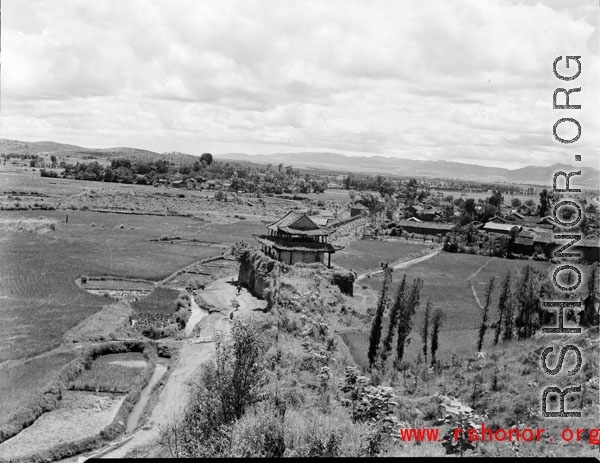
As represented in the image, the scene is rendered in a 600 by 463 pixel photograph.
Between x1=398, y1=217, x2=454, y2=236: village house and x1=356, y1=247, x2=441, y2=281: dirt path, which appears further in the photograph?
x1=398, y1=217, x2=454, y2=236: village house

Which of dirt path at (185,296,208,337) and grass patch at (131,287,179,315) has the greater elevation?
grass patch at (131,287,179,315)

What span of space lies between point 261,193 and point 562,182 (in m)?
142

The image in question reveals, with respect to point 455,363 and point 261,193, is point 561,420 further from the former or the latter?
point 261,193

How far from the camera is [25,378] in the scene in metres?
24.6

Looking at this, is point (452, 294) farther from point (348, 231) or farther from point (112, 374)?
point (348, 231)

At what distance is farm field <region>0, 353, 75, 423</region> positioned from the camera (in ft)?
72.8

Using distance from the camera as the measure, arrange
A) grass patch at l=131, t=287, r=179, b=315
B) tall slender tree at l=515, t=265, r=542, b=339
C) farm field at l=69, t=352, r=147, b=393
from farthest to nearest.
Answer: grass patch at l=131, t=287, r=179, b=315 < tall slender tree at l=515, t=265, r=542, b=339 < farm field at l=69, t=352, r=147, b=393

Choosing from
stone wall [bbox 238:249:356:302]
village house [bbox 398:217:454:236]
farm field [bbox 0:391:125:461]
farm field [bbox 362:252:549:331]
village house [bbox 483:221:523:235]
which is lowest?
farm field [bbox 0:391:125:461]

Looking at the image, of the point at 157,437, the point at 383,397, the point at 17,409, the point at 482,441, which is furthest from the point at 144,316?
the point at 482,441

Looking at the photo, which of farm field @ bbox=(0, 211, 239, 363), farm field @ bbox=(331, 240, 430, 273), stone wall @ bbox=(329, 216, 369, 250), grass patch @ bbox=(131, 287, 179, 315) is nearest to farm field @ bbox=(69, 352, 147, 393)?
farm field @ bbox=(0, 211, 239, 363)

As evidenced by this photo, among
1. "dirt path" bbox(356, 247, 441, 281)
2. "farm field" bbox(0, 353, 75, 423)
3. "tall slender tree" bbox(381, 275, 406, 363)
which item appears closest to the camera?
"farm field" bbox(0, 353, 75, 423)

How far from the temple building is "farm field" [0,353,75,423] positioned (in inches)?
847

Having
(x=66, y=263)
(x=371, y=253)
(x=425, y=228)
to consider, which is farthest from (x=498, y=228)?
(x=66, y=263)

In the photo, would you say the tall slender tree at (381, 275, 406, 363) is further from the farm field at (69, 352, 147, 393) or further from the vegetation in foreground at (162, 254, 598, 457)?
the farm field at (69, 352, 147, 393)
